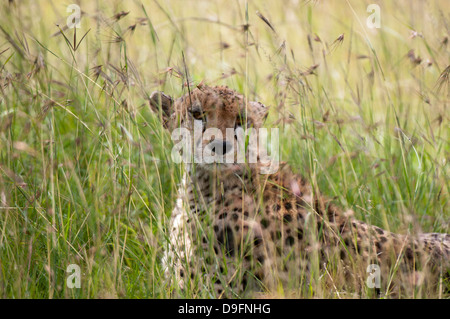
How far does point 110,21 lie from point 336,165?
2113 millimetres

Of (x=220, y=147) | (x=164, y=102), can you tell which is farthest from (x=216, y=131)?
(x=164, y=102)

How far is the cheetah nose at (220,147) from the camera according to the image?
3.24 metres

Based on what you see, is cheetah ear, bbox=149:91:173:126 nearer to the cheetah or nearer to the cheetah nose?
the cheetah

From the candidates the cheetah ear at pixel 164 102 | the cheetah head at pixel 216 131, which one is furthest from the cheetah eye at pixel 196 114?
the cheetah ear at pixel 164 102

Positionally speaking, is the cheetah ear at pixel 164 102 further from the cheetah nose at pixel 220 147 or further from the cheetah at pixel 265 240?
the cheetah nose at pixel 220 147

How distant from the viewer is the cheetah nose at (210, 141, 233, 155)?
3.24 meters

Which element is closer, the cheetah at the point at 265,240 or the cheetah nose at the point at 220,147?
the cheetah at the point at 265,240

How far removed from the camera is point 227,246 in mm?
3170

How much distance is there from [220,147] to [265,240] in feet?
1.85

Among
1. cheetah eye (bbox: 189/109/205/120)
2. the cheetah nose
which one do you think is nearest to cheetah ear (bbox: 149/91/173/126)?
cheetah eye (bbox: 189/109/205/120)

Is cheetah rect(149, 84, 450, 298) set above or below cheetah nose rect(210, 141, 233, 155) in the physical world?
below

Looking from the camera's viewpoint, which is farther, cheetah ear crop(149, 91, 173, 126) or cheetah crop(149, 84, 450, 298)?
cheetah ear crop(149, 91, 173, 126)

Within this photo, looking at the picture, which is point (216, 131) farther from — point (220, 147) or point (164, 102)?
point (164, 102)

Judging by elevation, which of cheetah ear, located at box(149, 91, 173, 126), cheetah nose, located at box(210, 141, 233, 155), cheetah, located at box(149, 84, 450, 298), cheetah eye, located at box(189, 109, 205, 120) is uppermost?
cheetah ear, located at box(149, 91, 173, 126)
